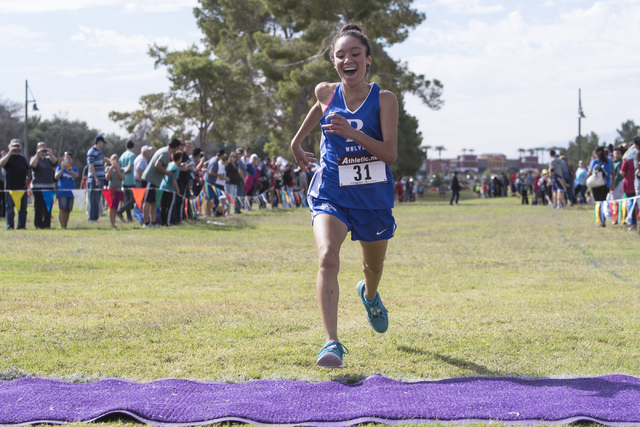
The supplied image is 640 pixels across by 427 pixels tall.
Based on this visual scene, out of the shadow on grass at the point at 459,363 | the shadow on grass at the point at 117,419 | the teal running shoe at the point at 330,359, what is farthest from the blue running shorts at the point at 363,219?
the shadow on grass at the point at 117,419

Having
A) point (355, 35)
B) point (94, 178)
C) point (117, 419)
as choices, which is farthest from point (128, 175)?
point (117, 419)

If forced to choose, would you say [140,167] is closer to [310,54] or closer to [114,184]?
[114,184]

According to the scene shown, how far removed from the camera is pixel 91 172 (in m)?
15.5

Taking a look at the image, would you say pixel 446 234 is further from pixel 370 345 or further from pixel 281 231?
pixel 370 345

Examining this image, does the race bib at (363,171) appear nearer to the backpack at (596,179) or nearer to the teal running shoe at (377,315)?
the teal running shoe at (377,315)

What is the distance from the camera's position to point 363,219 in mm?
4383

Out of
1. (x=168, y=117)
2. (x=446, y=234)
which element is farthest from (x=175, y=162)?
(x=168, y=117)

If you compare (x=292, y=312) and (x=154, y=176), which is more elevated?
(x=154, y=176)

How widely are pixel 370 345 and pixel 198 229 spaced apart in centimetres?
1040

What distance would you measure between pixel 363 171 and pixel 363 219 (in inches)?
12.3

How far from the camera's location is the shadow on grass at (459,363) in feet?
13.0

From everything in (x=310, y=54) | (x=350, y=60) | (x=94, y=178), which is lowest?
(x=94, y=178)

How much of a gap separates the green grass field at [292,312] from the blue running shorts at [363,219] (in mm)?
781

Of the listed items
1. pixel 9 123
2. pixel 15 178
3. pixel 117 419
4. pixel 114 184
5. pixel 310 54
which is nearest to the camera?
pixel 117 419
